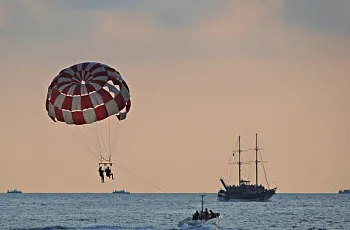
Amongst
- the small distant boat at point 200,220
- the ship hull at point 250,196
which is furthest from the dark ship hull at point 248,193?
the small distant boat at point 200,220

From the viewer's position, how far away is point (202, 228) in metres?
69.6

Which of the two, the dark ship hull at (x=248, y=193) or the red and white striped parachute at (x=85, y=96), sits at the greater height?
the dark ship hull at (x=248, y=193)

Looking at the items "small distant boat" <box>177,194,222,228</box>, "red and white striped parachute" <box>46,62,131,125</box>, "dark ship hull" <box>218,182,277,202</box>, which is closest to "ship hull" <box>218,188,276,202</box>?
"dark ship hull" <box>218,182,277,202</box>

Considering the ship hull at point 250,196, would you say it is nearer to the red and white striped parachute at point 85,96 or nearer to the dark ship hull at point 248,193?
the dark ship hull at point 248,193

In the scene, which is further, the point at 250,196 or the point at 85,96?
the point at 250,196

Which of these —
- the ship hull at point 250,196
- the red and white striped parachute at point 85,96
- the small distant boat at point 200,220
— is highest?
the ship hull at point 250,196

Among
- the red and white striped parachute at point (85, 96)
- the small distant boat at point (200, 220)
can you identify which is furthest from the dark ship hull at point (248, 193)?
the red and white striped parachute at point (85, 96)

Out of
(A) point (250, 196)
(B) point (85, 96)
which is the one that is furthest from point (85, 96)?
(A) point (250, 196)

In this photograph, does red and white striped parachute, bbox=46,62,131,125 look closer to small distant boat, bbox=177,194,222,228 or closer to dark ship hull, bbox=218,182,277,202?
small distant boat, bbox=177,194,222,228

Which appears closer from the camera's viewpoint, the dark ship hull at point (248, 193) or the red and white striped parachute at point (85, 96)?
the red and white striped parachute at point (85, 96)

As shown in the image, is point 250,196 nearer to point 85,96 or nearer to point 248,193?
point 248,193

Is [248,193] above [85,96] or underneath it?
above

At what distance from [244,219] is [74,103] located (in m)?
51.7

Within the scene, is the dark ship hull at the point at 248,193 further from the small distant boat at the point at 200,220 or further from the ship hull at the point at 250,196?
the small distant boat at the point at 200,220
